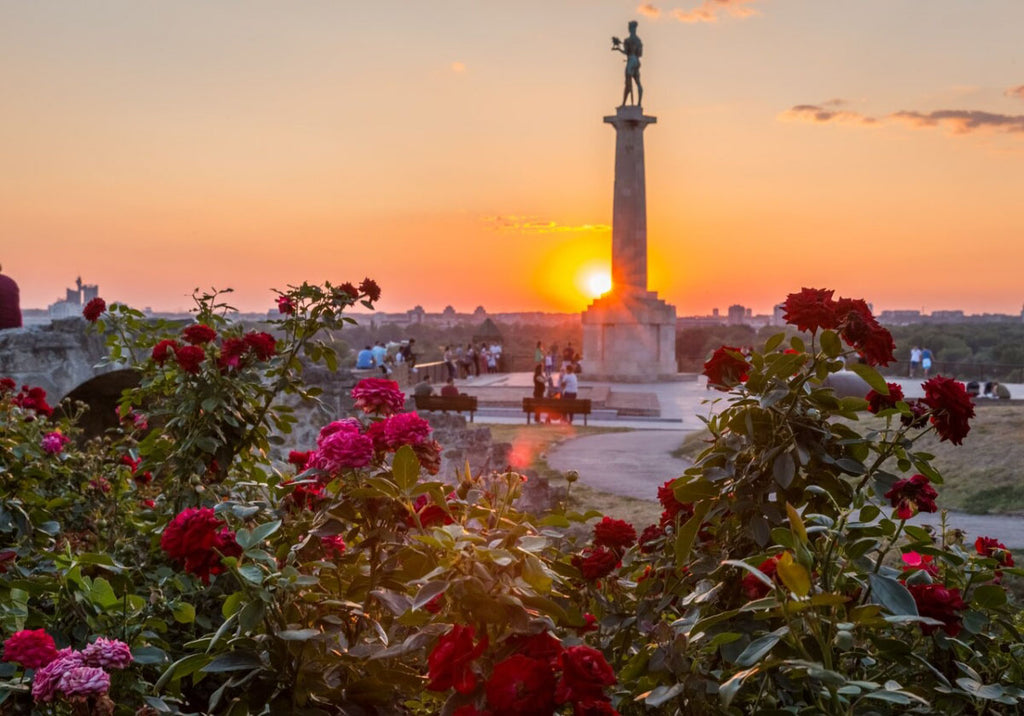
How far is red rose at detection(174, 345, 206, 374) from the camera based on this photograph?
4.00 meters

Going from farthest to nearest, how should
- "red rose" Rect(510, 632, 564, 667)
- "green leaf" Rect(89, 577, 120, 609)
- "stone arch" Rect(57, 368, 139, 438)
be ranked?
"stone arch" Rect(57, 368, 139, 438) → "green leaf" Rect(89, 577, 120, 609) → "red rose" Rect(510, 632, 564, 667)

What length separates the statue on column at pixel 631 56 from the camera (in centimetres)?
3102

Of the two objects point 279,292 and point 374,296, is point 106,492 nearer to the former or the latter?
point 279,292

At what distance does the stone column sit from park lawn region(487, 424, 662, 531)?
44.6 ft

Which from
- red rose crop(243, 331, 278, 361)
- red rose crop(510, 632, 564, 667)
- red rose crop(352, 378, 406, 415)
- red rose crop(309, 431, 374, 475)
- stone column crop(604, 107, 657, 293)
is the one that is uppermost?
stone column crop(604, 107, 657, 293)

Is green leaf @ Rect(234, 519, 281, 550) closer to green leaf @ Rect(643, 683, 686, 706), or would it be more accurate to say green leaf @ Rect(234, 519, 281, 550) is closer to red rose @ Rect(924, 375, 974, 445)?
green leaf @ Rect(643, 683, 686, 706)

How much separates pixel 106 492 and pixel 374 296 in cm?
161

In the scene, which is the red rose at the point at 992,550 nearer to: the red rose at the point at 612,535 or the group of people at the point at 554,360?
the red rose at the point at 612,535

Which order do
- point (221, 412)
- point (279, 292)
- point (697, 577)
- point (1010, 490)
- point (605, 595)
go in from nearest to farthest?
point (697, 577) < point (605, 595) < point (221, 412) < point (279, 292) < point (1010, 490)

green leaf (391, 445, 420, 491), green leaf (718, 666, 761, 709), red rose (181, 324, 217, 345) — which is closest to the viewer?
green leaf (718, 666, 761, 709)

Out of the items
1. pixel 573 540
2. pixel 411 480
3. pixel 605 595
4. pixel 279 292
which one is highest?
pixel 279 292

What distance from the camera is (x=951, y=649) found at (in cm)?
226

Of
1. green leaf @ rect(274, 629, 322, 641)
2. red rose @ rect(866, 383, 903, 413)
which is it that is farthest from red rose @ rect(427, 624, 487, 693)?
red rose @ rect(866, 383, 903, 413)

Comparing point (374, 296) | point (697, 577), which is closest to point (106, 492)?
point (374, 296)
